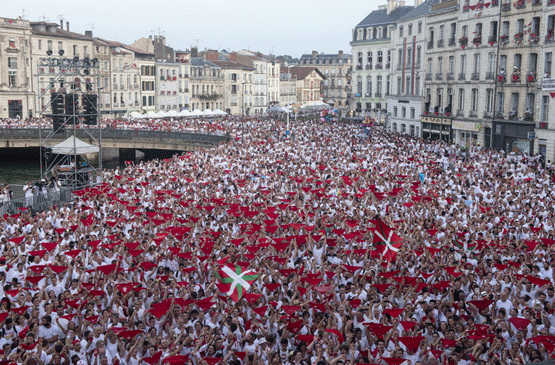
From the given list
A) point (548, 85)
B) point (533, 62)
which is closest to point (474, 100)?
point (533, 62)

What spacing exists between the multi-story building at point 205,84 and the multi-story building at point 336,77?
4471 cm

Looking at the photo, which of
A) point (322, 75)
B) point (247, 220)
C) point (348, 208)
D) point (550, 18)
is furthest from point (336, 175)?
point (322, 75)

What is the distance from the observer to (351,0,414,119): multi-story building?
236 feet

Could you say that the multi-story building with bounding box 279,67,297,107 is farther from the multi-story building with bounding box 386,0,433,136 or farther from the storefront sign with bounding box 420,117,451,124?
the storefront sign with bounding box 420,117,451,124

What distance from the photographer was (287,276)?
14.0 metres

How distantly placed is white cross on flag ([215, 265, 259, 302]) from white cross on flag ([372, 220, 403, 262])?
3671 millimetres

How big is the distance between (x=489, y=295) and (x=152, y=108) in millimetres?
78857

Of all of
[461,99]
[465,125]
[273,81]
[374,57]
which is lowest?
[465,125]

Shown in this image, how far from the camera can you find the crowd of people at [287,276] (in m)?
10.9

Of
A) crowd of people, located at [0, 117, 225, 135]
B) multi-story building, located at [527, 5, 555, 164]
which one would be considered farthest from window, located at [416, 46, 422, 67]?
crowd of people, located at [0, 117, 225, 135]

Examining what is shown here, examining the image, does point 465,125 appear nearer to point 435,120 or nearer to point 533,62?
point 435,120

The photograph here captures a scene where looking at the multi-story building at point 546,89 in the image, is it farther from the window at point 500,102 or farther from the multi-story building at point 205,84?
the multi-story building at point 205,84

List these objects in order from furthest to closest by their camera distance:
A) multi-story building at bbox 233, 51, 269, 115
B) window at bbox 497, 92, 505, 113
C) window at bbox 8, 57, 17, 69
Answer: multi-story building at bbox 233, 51, 269, 115 → window at bbox 8, 57, 17, 69 → window at bbox 497, 92, 505, 113

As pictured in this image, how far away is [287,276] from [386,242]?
3003 millimetres
